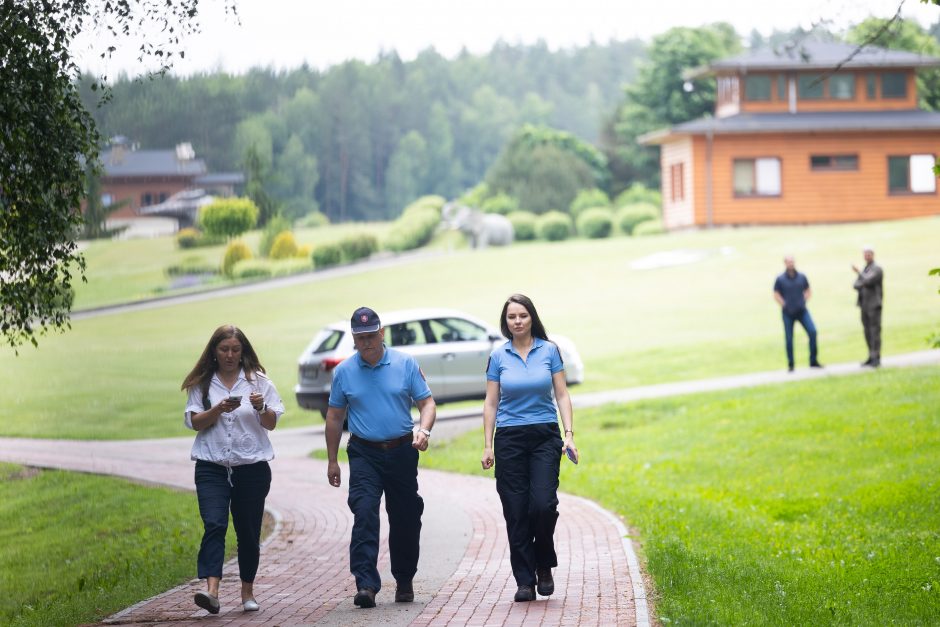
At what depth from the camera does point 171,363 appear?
28.6m

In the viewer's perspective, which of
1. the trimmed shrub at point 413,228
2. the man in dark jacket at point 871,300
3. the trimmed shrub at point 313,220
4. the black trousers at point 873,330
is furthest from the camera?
the trimmed shrub at point 413,228

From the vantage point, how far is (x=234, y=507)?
9250 mm

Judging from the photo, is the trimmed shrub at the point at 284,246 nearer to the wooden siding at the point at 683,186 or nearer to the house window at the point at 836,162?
the wooden siding at the point at 683,186

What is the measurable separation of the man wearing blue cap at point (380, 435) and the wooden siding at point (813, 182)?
4503 centimetres

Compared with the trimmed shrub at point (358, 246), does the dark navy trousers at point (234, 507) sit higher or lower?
lower

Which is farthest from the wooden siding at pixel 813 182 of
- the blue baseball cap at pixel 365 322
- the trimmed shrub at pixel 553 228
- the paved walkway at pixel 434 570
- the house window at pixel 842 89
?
the blue baseball cap at pixel 365 322

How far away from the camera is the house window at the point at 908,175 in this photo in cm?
5347

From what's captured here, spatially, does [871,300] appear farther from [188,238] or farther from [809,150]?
[809,150]

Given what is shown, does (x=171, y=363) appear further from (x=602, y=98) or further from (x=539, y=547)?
(x=602, y=98)

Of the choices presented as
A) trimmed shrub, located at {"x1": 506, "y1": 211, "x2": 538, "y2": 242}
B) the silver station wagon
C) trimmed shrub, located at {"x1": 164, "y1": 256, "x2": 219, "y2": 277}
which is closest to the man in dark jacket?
the silver station wagon

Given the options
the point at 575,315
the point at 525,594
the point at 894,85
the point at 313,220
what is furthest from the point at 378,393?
the point at 894,85

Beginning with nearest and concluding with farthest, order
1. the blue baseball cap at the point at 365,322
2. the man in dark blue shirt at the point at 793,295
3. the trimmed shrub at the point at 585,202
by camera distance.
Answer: the blue baseball cap at the point at 365,322
the man in dark blue shirt at the point at 793,295
the trimmed shrub at the point at 585,202

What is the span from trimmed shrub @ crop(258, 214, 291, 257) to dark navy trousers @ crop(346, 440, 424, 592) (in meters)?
20.2

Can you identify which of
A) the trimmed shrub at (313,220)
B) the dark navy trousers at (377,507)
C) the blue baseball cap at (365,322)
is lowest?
the dark navy trousers at (377,507)
